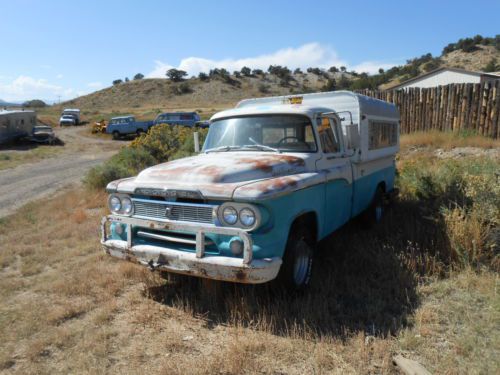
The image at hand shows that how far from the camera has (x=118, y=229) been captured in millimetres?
4535

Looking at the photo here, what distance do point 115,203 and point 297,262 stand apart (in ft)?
6.71

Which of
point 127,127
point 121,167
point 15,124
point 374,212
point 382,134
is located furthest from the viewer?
point 127,127

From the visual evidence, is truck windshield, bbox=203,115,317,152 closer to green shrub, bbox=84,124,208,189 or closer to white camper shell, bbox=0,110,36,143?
green shrub, bbox=84,124,208,189

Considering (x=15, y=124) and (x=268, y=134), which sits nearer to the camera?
(x=268, y=134)

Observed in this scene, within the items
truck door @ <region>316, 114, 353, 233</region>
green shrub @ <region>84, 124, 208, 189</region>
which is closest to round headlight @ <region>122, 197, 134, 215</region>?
truck door @ <region>316, 114, 353, 233</region>

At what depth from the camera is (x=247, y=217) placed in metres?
3.68

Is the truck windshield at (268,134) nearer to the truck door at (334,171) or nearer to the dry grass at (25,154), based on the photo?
the truck door at (334,171)

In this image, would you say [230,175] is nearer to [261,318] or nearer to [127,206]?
[127,206]

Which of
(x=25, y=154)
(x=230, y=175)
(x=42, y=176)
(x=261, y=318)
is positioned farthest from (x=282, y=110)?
(x=25, y=154)

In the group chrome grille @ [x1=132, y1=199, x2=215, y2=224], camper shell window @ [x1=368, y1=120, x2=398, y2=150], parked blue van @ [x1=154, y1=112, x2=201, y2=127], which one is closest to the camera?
chrome grille @ [x1=132, y1=199, x2=215, y2=224]

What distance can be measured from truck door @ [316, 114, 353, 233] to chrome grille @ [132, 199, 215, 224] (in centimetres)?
157

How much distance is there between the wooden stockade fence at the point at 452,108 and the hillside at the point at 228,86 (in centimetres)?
5085

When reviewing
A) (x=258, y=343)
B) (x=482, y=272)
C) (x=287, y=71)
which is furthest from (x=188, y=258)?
(x=287, y=71)

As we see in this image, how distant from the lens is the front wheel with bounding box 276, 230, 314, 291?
13.3ft
